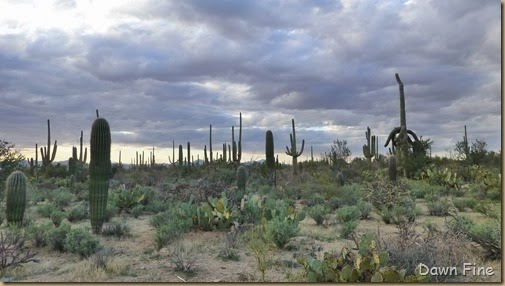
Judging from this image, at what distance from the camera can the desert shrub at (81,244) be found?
8.68 m

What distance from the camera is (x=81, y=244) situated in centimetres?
866

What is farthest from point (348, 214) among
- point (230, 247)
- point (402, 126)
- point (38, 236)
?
point (402, 126)

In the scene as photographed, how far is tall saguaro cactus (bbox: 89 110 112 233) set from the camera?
38.0 feet

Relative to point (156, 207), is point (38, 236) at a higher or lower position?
lower

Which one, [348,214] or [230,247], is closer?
[230,247]

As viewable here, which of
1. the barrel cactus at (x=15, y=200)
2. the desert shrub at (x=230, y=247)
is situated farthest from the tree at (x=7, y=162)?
the desert shrub at (x=230, y=247)

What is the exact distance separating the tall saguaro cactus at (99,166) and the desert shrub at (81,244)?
2.30m

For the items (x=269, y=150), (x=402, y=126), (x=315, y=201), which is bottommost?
(x=315, y=201)

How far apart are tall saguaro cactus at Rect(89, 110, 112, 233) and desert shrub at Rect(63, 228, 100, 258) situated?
2.30 m

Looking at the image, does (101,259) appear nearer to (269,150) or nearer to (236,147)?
(269,150)

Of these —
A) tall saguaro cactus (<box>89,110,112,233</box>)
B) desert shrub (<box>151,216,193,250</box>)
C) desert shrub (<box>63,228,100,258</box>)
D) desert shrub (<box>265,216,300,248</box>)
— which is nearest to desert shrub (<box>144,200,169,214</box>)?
tall saguaro cactus (<box>89,110,112,233</box>)

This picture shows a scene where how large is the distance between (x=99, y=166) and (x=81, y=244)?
11.2ft

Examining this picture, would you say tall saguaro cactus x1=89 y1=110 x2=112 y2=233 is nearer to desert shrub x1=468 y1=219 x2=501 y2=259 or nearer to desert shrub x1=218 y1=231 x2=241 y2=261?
desert shrub x1=218 y1=231 x2=241 y2=261

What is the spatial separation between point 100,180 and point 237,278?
5739 millimetres
